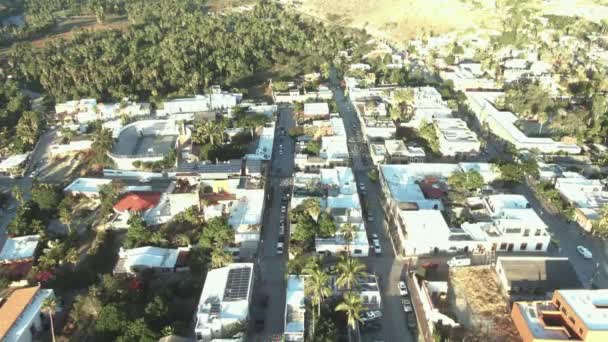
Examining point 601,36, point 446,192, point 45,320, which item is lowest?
point 45,320

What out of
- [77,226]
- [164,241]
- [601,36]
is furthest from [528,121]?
[77,226]

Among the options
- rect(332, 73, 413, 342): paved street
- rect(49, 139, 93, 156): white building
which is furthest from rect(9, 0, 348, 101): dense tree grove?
rect(332, 73, 413, 342): paved street

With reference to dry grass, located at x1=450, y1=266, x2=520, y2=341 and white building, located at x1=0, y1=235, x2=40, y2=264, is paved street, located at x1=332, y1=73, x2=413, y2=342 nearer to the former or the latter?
dry grass, located at x1=450, y1=266, x2=520, y2=341

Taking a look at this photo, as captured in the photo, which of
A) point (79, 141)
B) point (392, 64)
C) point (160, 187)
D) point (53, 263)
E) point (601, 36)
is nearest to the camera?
point (53, 263)

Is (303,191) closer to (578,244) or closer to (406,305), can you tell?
(406,305)

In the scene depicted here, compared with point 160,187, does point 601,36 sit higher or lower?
higher

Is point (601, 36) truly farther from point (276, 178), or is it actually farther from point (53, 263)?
point (53, 263)

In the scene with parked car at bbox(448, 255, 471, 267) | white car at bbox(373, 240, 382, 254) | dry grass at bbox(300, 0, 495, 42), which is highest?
dry grass at bbox(300, 0, 495, 42)

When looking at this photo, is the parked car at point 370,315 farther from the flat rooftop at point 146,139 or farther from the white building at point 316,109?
the white building at point 316,109
